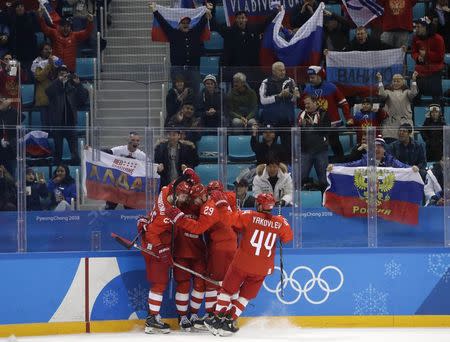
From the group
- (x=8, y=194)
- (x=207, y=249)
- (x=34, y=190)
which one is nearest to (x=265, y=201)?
(x=207, y=249)

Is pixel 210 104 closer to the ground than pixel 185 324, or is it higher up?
higher up

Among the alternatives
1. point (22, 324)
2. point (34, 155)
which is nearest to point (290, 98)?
point (34, 155)

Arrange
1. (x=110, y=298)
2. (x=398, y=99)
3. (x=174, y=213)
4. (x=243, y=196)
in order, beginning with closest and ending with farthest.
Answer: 1. (x=174, y=213)
2. (x=110, y=298)
3. (x=243, y=196)
4. (x=398, y=99)

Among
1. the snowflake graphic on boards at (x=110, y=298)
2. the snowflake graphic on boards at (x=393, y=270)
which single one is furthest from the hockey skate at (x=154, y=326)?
the snowflake graphic on boards at (x=393, y=270)

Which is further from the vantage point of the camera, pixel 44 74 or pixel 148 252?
pixel 44 74

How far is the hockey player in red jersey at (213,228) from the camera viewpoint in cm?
1084

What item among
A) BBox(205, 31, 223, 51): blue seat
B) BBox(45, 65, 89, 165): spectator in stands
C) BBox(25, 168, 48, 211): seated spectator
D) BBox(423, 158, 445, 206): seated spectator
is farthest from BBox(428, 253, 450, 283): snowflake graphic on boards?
BBox(205, 31, 223, 51): blue seat

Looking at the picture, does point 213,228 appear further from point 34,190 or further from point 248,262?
point 34,190

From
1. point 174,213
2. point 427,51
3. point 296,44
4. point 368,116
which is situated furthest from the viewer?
point 427,51

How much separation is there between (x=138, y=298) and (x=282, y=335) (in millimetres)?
1418

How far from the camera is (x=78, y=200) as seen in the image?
11.2 meters

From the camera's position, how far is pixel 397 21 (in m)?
15.6

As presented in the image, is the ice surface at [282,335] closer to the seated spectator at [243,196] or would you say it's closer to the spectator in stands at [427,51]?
the seated spectator at [243,196]

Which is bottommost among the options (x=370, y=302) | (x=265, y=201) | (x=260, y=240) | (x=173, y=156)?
(x=370, y=302)
